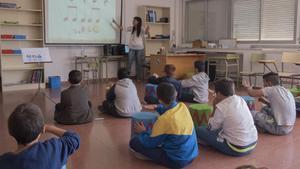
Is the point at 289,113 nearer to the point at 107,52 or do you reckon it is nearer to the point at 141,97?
the point at 141,97

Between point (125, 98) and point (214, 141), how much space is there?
5.66 ft

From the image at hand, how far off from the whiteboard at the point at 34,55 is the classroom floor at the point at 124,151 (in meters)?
1.54

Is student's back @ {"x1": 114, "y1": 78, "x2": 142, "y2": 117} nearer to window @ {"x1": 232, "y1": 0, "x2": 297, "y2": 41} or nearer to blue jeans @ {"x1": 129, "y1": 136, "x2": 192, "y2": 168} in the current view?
blue jeans @ {"x1": 129, "y1": 136, "x2": 192, "y2": 168}

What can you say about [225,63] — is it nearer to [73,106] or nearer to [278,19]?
[278,19]

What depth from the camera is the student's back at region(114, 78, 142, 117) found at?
459cm

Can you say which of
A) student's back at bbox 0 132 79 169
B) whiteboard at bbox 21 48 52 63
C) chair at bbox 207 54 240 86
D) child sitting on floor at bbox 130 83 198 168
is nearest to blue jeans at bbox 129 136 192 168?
child sitting on floor at bbox 130 83 198 168

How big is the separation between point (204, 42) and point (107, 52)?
276 centimetres

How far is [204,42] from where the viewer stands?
918 cm

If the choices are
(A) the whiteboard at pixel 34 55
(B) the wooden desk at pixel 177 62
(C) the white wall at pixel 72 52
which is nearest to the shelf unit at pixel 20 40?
(C) the white wall at pixel 72 52

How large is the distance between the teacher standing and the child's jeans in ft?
16.4

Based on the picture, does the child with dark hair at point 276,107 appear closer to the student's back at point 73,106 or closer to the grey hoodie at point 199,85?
the grey hoodie at point 199,85

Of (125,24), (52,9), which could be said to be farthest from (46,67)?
(125,24)

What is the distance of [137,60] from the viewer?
8812 mm

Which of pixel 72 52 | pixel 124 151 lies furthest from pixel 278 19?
pixel 124 151
